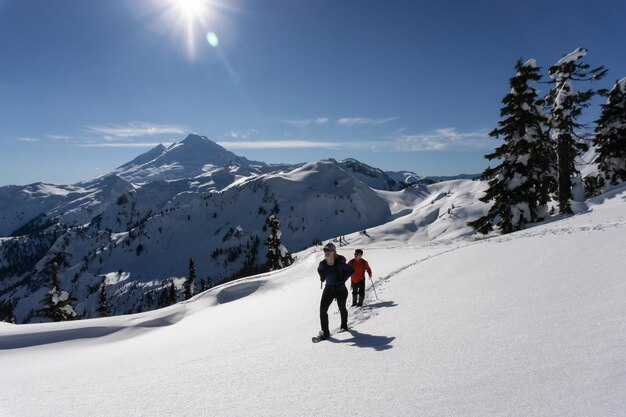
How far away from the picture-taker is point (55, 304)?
41.6 meters

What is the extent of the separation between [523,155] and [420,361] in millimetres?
24119

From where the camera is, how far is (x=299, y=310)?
13.2 metres

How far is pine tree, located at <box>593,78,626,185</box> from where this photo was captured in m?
30.6

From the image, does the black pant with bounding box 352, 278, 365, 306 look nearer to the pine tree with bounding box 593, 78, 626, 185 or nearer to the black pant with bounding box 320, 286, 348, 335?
the black pant with bounding box 320, 286, 348, 335

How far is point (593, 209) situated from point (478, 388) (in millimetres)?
22396

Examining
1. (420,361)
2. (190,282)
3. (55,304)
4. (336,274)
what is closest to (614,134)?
(336,274)

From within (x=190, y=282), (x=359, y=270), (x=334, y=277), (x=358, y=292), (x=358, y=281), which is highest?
(x=334, y=277)

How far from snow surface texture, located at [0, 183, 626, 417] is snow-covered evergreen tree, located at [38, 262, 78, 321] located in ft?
121

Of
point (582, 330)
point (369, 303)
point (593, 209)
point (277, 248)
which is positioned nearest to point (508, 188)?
point (593, 209)

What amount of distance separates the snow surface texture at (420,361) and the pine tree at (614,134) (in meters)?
26.5

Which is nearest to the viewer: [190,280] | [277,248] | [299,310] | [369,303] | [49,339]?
[369,303]

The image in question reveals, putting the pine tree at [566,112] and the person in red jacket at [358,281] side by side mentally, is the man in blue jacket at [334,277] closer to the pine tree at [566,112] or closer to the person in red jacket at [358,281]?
the person in red jacket at [358,281]

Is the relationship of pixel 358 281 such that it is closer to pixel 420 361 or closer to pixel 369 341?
pixel 369 341

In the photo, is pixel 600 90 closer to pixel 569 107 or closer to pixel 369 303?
pixel 569 107
